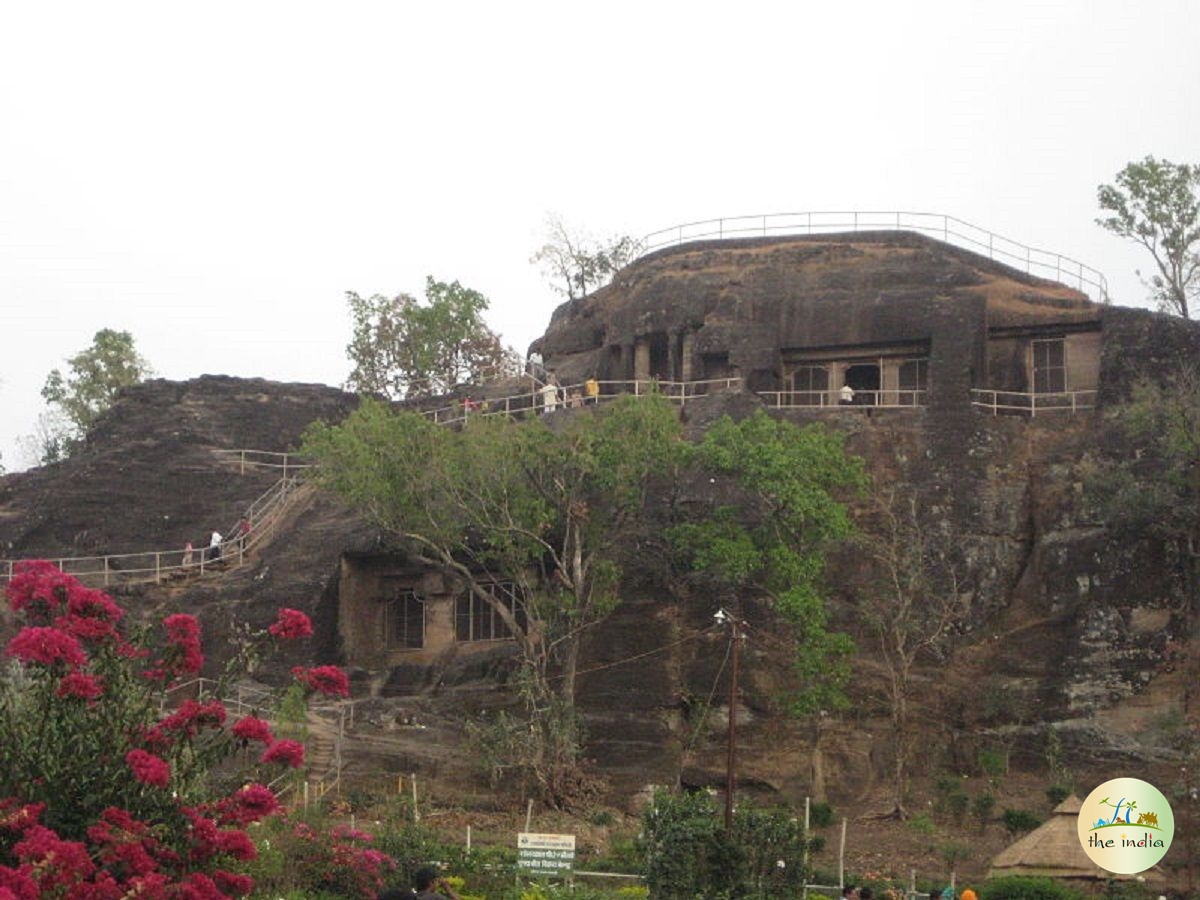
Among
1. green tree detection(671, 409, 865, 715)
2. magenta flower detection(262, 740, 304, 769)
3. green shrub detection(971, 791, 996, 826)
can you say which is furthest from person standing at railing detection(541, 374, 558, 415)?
magenta flower detection(262, 740, 304, 769)

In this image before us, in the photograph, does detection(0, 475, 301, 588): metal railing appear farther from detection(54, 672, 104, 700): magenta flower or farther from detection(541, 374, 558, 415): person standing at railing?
detection(54, 672, 104, 700): magenta flower

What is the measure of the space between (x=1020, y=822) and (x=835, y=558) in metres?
8.14

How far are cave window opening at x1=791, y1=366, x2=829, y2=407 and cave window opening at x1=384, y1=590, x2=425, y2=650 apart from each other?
407 inches

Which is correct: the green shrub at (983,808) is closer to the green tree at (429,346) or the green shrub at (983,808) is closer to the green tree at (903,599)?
the green tree at (903,599)

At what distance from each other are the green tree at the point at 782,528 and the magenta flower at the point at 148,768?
21.8 m

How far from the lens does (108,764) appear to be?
60.3 feet

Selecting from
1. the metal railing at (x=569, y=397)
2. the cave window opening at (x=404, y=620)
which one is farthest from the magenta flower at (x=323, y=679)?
the cave window opening at (x=404, y=620)

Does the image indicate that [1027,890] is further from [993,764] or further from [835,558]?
[835,558]

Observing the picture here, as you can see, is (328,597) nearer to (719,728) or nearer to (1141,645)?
(719,728)

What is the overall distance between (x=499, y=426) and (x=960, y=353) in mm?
12149

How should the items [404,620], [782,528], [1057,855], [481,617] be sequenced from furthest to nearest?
[404,620], [481,617], [782,528], [1057,855]

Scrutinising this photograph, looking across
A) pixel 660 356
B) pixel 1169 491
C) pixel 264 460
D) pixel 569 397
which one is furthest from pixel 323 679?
pixel 264 460

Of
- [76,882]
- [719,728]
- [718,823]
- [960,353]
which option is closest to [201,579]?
[719,728]

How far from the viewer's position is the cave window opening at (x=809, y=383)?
160 feet
